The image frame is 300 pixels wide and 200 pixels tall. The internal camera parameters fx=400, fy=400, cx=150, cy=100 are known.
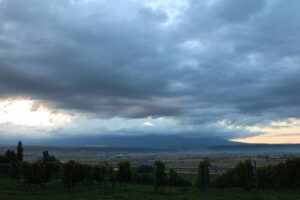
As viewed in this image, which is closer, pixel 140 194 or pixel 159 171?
pixel 140 194

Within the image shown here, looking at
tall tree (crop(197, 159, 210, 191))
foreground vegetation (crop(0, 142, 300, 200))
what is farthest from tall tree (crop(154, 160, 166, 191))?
tall tree (crop(197, 159, 210, 191))

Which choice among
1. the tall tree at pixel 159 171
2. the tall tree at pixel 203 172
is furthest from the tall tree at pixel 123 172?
the tall tree at pixel 203 172

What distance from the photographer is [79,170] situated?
1218 inches

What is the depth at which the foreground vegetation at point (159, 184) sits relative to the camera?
25.1 m

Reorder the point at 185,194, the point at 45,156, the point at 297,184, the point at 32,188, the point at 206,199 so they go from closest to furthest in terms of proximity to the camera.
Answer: the point at 206,199 < the point at 185,194 < the point at 297,184 < the point at 32,188 < the point at 45,156

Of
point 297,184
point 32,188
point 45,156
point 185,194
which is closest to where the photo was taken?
point 185,194

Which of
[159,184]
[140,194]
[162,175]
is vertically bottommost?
[140,194]

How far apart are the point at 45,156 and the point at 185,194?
2682cm

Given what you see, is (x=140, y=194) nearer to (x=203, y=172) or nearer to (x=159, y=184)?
(x=203, y=172)

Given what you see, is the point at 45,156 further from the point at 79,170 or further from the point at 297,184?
the point at 297,184

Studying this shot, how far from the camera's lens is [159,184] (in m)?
30.9

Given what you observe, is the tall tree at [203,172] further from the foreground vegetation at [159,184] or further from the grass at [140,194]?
the grass at [140,194]

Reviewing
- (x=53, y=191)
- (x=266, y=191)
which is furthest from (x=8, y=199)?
(x=266, y=191)

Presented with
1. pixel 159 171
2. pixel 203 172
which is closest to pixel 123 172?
pixel 159 171
